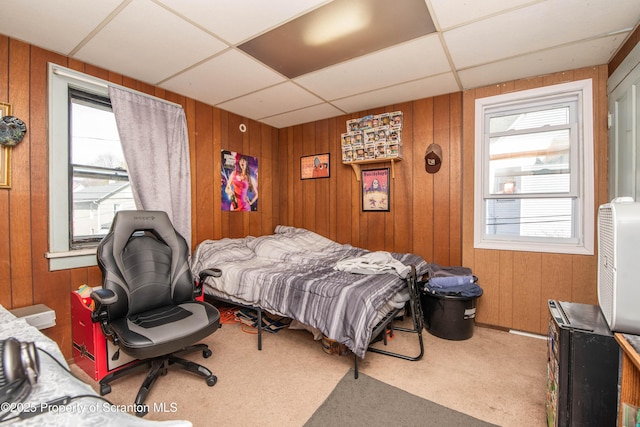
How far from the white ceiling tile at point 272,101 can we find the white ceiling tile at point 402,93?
39cm

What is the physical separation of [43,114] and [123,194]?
82 cm

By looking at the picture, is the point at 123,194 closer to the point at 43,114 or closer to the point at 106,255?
the point at 43,114

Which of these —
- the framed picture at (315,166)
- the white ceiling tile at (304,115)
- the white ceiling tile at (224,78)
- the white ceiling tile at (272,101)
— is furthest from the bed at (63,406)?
the framed picture at (315,166)

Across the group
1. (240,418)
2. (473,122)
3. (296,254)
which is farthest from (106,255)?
(473,122)

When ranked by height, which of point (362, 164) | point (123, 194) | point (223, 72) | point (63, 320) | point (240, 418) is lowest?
point (240, 418)

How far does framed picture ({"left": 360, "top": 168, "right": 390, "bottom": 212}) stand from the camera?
3.52 meters

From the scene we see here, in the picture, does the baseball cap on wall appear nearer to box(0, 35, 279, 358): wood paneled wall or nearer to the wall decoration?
the wall decoration

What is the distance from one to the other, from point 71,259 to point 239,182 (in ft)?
6.11

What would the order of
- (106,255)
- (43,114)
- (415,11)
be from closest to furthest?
(415,11)
(106,255)
(43,114)

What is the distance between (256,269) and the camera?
2682 millimetres

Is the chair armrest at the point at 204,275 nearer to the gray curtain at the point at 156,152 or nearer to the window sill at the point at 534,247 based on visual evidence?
the gray curtain at the point at 156,152

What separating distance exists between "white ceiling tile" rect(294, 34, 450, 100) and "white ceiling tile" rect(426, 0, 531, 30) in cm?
20

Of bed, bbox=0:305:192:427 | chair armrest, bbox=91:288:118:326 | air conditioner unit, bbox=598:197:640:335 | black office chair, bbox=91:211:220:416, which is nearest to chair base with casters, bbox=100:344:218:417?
black office chair, bbox=91:211:220:416

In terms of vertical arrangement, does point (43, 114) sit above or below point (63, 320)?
above
